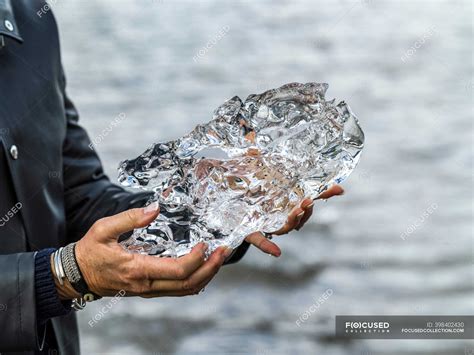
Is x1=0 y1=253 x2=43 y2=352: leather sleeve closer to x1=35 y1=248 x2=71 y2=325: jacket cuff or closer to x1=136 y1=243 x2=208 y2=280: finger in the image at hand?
x1=35 y1=248 x2=71 y2=325: jacket cuff

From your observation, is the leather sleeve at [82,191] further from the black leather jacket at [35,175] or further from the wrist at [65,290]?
the wrist at [65,290]

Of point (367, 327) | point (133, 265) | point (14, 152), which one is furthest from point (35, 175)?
point (367, 327)

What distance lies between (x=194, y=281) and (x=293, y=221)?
166mm

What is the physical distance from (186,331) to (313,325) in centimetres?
42

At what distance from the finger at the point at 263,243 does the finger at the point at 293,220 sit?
0.03 meters

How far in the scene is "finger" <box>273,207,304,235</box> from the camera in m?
0.99

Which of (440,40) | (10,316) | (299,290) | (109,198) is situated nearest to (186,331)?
(299,290)

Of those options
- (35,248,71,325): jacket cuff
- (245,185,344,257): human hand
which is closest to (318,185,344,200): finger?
(245,185,344,257): human hand

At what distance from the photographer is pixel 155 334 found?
2350mm

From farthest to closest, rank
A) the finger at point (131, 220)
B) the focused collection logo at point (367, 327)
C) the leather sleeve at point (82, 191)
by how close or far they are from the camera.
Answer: the focused collection logo at point (367, 327), the leather sleeve at point (82, 191), the finger at point (131, 220)

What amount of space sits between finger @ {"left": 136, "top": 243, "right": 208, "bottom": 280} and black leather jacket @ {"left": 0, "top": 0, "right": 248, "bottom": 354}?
0.54 feet

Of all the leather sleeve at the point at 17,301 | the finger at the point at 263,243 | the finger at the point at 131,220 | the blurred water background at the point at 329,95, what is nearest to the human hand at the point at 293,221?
the finger at the point at 263,243

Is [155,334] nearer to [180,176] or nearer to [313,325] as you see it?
[313,325]

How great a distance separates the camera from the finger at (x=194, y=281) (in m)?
0.94
